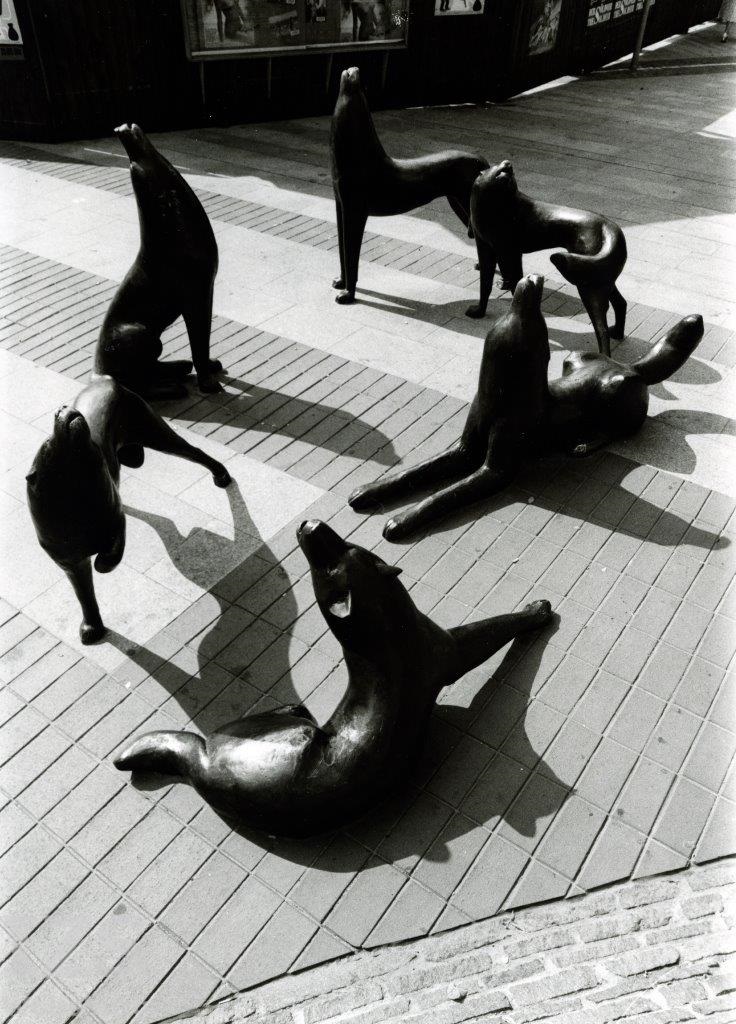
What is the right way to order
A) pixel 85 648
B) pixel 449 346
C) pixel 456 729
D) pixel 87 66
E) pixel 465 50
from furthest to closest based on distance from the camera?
pixel 465 50
pixel 87 66
pixel 449 346
pixel 85 648
pixel 456 729

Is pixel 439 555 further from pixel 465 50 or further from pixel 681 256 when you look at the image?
pixel 465 50

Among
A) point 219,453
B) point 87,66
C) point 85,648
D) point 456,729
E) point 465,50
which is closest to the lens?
point 456,729

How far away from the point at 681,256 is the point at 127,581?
6.29 meters

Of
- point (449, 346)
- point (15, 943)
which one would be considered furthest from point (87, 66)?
point (15, 943)

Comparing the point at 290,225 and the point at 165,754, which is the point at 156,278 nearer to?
the point at 165,754

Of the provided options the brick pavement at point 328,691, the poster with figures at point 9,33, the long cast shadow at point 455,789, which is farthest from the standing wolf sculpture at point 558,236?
the poster with figures at point 9,33

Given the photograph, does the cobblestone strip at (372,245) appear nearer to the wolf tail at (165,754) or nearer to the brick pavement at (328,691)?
the brick pavement at (328,691)

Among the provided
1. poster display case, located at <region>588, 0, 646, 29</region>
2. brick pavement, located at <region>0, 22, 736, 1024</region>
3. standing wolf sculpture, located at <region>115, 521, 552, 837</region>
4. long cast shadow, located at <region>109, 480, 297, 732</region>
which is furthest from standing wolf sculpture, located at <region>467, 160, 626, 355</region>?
poster display case, located at <region>588, 0, 646, 29</region>

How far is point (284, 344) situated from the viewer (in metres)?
6.19

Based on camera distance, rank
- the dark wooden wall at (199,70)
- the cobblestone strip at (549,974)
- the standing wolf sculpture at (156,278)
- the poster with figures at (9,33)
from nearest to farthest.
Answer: the cobblestone strip at (549,974) < the standing wolf sculpture at (156,278) < the poster with figures at (9,33) < the dark wooden wall at (199,70)

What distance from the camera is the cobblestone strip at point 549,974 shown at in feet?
8.36

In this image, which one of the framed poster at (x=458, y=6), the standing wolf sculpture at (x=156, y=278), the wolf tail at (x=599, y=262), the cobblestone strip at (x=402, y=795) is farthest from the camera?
the framed poster at (x=458, y=6)

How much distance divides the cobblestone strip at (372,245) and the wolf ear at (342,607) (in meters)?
4.47

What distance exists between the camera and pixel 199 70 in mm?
11188
